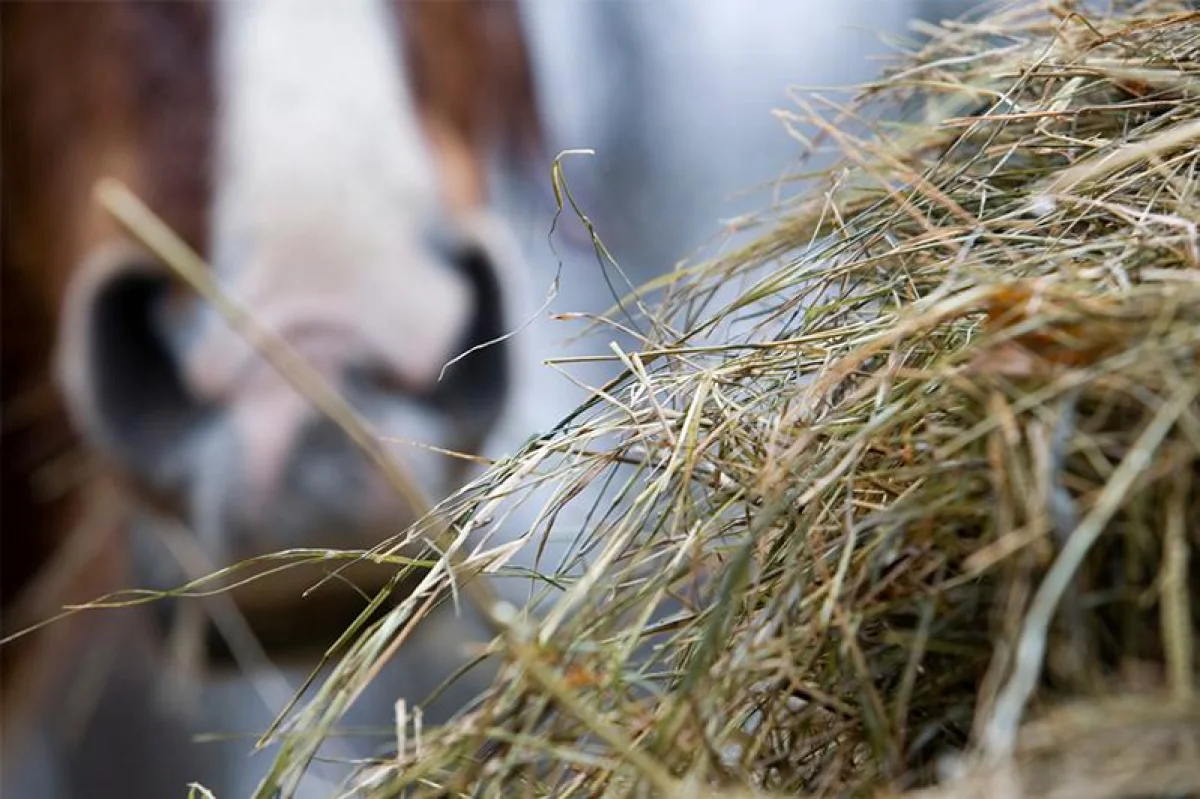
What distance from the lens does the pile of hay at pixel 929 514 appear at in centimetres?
21

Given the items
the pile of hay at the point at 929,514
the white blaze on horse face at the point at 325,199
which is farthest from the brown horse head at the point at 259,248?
the pile of hay at the point at 929,514

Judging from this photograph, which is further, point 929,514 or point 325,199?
point 325,199

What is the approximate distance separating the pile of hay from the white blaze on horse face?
598 millimetres

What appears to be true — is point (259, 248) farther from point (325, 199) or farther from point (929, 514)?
point (929, 514)

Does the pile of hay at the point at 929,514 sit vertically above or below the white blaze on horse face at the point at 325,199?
below

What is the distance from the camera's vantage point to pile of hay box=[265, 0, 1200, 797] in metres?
0.21

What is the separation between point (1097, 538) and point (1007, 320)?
46 millimetres

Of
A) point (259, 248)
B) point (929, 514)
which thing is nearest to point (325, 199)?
point (259, 248)

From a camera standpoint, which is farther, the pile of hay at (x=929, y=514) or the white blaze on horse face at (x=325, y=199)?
the white blaze on horse face at (x=325, y=199)

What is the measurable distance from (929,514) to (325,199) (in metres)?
0.77

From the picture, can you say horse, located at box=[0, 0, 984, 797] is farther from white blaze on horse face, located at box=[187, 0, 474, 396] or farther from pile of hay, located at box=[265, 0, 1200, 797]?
pile of hay, located at box=[265, 0, 1200, 797]

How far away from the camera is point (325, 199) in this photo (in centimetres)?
94

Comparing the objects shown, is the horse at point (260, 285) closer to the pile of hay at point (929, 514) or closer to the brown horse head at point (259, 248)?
the brown horse head at point (259, 248)

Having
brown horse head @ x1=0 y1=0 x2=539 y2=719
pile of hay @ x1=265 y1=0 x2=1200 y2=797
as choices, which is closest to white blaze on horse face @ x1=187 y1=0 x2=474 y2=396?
brown horse head @ x1=0 y1=0 x2=539 y2=719
